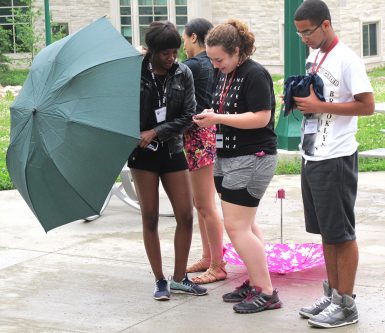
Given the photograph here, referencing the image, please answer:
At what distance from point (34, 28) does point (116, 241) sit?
2194cm

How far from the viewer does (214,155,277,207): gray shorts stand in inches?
235

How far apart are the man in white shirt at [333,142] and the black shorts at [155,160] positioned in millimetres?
953

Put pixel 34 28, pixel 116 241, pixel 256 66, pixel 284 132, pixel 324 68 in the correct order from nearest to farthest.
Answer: pixel 324 68, pixel 256 66, pixel 116 241, pixel 284 132, pixel 34 28

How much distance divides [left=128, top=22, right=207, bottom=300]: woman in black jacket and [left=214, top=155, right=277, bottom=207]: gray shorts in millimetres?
419

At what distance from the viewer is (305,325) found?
5793 mm

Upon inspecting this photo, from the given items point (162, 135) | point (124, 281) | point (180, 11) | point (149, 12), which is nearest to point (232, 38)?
point (162, 135)

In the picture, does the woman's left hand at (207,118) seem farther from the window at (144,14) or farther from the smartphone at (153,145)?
the window at (144,14)

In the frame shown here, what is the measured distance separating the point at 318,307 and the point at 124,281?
63.9 inches

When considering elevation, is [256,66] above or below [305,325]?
above

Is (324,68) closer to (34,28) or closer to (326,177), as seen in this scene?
(326,177)

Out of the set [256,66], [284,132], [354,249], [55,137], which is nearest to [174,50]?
[256,66]

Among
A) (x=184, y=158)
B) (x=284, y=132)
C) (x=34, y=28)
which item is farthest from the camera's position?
(x=34, y=28)

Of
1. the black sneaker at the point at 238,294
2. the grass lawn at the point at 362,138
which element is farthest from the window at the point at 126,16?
the black sneaker at the point at 238,294

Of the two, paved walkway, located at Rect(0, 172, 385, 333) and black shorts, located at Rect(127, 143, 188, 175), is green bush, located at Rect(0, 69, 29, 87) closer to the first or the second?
paved walkway, located at Rect(0, 172, 385, 333)
